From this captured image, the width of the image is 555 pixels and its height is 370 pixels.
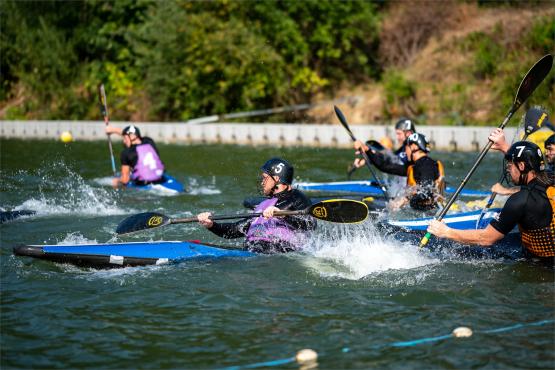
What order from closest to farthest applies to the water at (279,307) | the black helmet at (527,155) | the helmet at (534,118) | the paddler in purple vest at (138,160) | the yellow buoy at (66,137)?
the water at (279,307), the black helmet at (527,155), the helmet at (534,118), the paddler in purple vest at (138,160), the yellow buoy at (66,137)

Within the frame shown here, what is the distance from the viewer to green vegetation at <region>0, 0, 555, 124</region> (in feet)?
71.8

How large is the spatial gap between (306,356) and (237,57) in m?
18.1

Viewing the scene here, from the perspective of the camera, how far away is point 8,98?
31203 millimetres

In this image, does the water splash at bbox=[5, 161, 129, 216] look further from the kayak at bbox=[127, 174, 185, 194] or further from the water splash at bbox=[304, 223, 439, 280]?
the water splash at bbox=[304, 223, 439, 280]

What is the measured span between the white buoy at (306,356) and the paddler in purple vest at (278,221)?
7.73 ft

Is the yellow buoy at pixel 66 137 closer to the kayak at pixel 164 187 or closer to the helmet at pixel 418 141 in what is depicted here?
the kayak at pixel 164 187

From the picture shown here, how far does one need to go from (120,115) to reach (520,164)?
22.1 meters

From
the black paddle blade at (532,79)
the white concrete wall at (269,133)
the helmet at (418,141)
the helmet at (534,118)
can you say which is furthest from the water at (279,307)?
the white concrete wall at (269,133)

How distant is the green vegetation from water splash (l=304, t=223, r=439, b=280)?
12640mm

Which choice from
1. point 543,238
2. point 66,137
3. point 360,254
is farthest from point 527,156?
point 66,137

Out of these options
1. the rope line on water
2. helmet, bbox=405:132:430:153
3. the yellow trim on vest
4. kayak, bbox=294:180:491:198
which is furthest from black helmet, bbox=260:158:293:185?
kayak, bbox=294:180:491:198

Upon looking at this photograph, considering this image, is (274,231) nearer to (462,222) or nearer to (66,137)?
(462,222)

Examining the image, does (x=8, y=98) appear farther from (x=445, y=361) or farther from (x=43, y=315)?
(x=445, y=361)

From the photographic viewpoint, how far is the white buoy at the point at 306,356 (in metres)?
5.35
